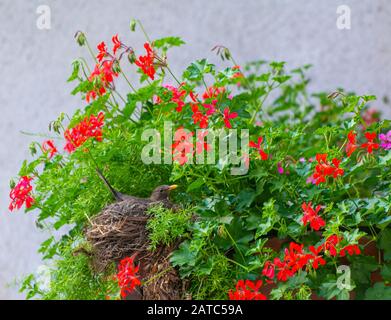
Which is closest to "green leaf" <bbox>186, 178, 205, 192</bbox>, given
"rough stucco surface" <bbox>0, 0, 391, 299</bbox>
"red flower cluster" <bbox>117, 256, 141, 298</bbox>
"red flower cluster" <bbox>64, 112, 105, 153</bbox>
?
"red flower cluster" <bbox>117, 256, 141, 298</bbox>

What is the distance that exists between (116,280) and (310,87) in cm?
258

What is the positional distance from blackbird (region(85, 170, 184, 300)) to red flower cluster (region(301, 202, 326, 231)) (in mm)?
303

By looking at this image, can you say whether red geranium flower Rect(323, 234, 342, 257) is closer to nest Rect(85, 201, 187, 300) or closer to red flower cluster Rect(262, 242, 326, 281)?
red flower cluster Rect(262, 242, 326, 281)

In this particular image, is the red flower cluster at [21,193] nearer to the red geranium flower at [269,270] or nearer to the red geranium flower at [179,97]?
the red geranium flower at [179,97]

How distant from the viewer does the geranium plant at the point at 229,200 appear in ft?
5.08

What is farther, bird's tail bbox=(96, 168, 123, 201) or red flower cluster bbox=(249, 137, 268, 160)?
bird's tail bbox=(96, 168, 123, 201)

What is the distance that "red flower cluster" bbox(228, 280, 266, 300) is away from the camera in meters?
1.52

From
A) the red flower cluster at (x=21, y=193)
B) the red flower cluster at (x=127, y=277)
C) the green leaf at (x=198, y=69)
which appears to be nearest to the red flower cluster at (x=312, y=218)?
the red flower cluster at (x=127, y=277)

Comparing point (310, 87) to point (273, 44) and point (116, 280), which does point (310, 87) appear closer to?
point (273, 44)

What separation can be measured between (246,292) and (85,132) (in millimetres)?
609

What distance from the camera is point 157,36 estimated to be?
4.08 m

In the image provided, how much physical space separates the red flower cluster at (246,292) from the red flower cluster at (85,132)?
56 centimetres

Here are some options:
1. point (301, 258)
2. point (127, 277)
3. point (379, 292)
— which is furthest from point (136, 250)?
point (379, 292)

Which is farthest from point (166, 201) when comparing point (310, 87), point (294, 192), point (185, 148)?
point (310, 87)
